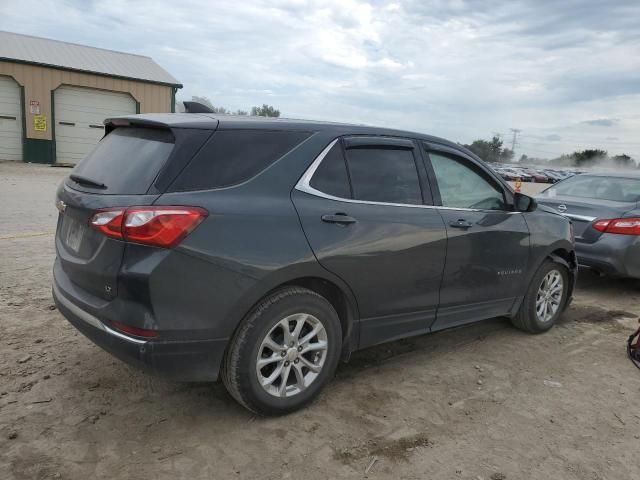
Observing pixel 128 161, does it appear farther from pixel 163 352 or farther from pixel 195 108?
pixel 163 352

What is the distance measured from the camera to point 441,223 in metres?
3.83

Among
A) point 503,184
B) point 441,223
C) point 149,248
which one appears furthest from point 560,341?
point 149,248

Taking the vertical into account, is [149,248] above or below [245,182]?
below

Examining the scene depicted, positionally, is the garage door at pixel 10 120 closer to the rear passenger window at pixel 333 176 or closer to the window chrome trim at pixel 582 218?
the window chrome trim at pixel 582 218

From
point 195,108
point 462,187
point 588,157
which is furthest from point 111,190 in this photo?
point 588,157

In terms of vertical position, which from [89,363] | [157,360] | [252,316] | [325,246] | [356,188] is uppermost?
[356,188]

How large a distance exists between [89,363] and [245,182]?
1854mm

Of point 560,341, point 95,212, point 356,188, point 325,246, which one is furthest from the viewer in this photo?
point 560,341

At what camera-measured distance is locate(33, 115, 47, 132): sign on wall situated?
74.8ft

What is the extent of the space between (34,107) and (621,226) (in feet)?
76.0

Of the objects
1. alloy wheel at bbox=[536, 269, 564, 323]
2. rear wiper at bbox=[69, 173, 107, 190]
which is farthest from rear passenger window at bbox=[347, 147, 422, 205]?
alloy wheel at bbox=[536, 269, 564, 323]

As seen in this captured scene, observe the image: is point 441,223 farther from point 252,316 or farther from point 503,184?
point 252,316

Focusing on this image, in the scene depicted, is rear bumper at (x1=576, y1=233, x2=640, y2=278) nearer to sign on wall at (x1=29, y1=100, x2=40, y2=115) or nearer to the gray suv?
the gray suv

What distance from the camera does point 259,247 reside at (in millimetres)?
2908
